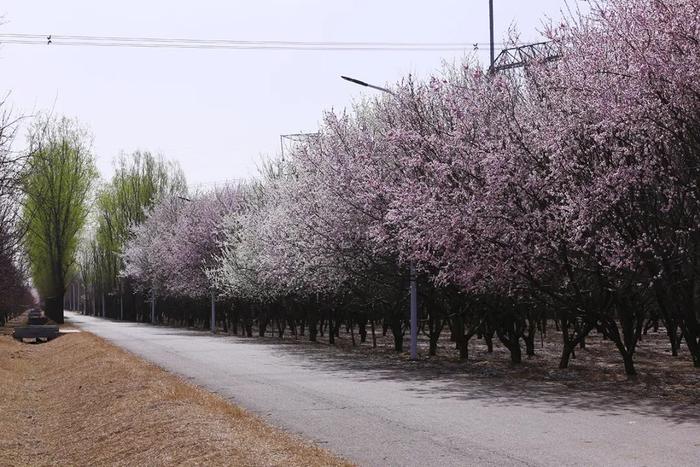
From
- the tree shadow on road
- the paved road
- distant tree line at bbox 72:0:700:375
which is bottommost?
the tree shadow on road

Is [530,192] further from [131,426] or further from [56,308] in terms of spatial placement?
[56,308]

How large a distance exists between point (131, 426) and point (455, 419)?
428 cm

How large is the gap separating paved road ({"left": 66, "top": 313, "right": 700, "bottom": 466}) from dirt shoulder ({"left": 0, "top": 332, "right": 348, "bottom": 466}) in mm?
762

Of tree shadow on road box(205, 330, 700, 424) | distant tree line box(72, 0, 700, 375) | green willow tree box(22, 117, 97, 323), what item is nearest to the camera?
tree shadow on road box(205, 330, 700, 424)

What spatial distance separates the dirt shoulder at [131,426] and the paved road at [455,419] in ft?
2.50

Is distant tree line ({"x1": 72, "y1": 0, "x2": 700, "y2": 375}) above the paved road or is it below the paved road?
above

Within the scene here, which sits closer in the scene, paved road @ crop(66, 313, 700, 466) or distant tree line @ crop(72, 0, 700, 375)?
paved road @ crop(66, 313, 700, 466)

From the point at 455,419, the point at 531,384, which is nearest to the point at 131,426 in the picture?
the point at 455,419

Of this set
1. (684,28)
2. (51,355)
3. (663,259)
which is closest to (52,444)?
(663,259)

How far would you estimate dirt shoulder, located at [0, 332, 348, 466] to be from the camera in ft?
27.6

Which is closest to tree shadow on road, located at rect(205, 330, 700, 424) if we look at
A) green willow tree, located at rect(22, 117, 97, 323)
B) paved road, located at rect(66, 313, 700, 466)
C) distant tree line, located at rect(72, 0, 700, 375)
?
paved road, located at rect(66, 313, 700, 466)

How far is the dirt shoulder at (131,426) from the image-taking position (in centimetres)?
842

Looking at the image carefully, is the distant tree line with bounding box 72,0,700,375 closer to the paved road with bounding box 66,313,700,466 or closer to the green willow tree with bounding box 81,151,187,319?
the paved road with bounding box 66,313,700,466

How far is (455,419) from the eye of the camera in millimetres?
11016
